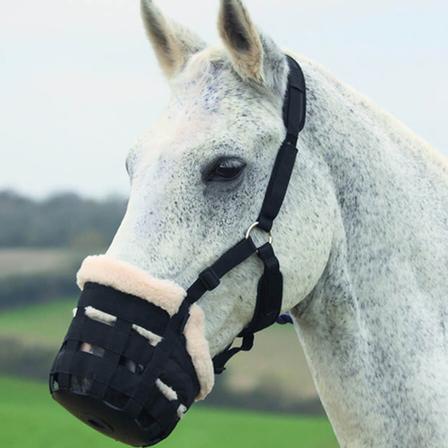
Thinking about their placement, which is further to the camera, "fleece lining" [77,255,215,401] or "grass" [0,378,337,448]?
"grass" [0,378,337,448]

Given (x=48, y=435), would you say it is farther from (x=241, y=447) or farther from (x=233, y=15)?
(x=233, y=15)

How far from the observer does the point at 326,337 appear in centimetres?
355

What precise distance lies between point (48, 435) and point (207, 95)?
699 inches

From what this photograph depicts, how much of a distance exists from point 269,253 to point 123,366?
726mm

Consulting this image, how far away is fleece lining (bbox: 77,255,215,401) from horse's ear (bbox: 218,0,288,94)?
3.14ft

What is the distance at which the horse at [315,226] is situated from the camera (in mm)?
3215

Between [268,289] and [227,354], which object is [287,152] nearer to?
[268,289]

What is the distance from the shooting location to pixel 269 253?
3293mm

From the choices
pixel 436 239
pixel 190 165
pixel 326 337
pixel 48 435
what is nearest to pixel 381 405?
pixel 326 337

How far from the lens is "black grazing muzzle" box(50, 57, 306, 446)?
3014 millimetres

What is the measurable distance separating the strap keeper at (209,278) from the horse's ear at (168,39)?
1029mm

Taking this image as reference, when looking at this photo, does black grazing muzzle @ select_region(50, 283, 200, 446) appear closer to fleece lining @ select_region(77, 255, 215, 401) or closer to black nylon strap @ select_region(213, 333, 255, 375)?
fleece lining @ select_region(77, 255, 215, 401)

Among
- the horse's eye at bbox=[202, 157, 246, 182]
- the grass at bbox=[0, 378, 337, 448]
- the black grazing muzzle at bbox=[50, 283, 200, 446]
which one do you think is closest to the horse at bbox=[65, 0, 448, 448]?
the horse's eye at bbox=[202, 157, 246, 182]

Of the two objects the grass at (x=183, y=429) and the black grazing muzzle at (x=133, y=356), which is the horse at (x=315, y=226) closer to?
the black grazing muzzle at (x=133, y=356)
